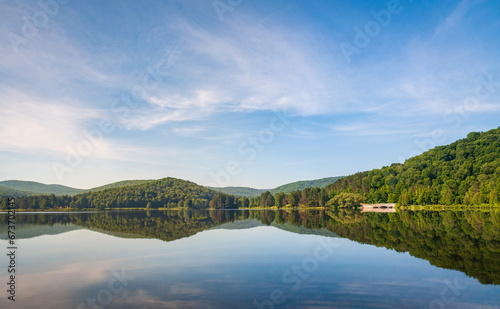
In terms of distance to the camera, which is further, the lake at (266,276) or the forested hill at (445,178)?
the forested hill at (445,178)

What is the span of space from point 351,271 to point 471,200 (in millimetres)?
108258

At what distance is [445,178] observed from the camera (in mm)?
142250

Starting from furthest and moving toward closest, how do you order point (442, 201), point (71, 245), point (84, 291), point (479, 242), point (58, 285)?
point (442, 201)
point (71, 245)
point (479, 242)
point (58, 285)
point (84, 291)

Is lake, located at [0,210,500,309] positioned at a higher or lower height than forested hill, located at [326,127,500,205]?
lower

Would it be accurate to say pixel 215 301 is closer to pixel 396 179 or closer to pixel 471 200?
pixel 471 200

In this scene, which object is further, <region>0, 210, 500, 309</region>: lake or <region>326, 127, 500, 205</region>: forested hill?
<region>326, 127, 500, 205</region>: forested hill

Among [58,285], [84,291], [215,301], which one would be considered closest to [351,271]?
[215,301]

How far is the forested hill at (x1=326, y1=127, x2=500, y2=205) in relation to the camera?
114938 mm

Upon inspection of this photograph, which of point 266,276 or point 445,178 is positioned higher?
point 445,178

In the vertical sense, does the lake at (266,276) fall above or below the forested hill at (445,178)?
below

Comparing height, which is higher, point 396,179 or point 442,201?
point 396,179

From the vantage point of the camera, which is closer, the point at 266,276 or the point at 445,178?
the point at 266,276

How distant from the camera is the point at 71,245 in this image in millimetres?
31453

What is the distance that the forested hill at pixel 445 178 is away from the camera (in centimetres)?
11494
